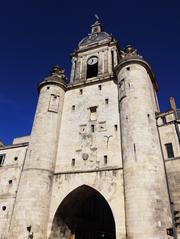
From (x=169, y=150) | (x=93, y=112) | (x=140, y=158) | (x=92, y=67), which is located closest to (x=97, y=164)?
(x=140, y=158)

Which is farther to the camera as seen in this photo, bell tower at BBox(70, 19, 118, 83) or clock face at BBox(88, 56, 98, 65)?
clock face at BBox(88, 56, 98, 65)

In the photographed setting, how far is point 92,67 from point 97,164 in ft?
42.0

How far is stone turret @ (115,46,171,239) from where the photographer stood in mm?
11805

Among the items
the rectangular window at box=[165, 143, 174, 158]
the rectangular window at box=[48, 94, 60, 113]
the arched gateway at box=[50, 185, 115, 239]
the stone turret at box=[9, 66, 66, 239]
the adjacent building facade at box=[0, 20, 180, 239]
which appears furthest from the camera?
the rectangular window at box=[48, 94, 60, 113]

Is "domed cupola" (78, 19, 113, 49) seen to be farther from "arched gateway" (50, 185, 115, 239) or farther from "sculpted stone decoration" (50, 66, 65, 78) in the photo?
"arched gateway" (50, 185, 115, 239)

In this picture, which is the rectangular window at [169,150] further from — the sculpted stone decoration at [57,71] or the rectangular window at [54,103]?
the sculpted stone decoration at [57,71]

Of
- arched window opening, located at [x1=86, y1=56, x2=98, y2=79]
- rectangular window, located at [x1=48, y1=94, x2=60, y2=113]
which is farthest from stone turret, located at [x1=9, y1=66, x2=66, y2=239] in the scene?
arched window opening, located at [x1=86, y1=56, x2=98, y2=79]

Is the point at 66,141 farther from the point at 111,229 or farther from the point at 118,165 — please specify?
the point at 111,229

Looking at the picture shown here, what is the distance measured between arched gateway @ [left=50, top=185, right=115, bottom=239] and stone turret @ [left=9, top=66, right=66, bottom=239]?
1152mm

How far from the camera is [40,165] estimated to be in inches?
633

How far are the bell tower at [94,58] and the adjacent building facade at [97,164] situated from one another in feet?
5.84

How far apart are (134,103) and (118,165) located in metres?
4.58

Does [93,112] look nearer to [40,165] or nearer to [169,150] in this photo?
[40,165]

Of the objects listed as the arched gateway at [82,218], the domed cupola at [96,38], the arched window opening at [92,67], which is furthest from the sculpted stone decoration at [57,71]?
the arched gateway at [82,218]
